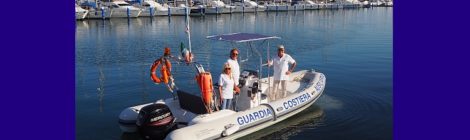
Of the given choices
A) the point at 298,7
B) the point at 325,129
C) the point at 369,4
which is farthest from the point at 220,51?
the point at 369,4

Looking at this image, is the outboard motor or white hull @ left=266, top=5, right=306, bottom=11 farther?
white hull @ left=266, top=5, right=306, bottom=11

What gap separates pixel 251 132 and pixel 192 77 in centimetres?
648

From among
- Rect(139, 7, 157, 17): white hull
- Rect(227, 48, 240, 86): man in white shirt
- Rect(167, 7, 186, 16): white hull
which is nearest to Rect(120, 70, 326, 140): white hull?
Rect(227, 48, 240, 86): man in white shirt

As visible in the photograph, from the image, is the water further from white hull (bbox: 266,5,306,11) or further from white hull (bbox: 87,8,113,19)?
white hull (bbox: 266,5,306,11)

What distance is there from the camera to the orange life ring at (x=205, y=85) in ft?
27.7

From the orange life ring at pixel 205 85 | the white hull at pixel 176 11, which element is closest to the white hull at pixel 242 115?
the orange life ring at pixel 205 85

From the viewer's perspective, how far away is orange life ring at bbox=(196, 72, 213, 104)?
27.7ft

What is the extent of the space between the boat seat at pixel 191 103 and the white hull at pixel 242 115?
0.11m

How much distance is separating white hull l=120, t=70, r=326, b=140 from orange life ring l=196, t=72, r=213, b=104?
35 cm

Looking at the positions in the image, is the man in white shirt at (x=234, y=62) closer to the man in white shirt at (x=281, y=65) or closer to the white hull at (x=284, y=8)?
the man in white shirt at (x=281, y=65)

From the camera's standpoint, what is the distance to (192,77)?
15.5 m

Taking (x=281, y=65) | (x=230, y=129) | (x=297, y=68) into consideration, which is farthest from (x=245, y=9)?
(x=230, y=129)

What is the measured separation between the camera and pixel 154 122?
320 inches

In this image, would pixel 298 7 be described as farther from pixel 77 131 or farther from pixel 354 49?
pixel 77 131
